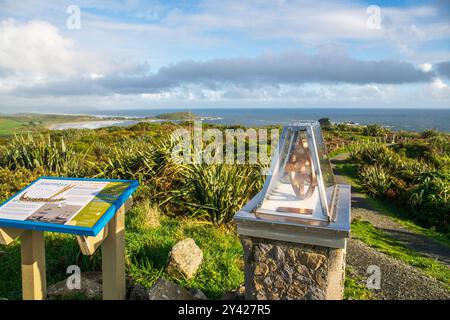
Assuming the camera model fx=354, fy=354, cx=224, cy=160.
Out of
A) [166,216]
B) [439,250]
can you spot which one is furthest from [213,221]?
[439,250]

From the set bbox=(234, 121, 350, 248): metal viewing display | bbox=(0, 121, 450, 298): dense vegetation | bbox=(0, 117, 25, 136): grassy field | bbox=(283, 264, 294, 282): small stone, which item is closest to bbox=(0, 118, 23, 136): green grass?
bbox=(0, 117, 25, 136): grassy field

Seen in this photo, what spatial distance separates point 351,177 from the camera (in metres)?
14.1

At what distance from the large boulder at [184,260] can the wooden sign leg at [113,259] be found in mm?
950

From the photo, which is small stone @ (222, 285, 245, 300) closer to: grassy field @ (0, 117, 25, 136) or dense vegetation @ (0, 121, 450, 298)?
dense vegetation @ (0, 121, 450, 298)

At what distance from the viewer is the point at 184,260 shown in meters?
3.98

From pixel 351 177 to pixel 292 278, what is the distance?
12.2 metres

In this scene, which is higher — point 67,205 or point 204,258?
point 67,205

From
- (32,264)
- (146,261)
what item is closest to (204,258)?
(146,261)

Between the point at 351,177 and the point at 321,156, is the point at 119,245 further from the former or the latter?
the point at 351,177

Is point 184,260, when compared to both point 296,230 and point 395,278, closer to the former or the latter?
point 296,230

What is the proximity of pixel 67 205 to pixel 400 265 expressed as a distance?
519cm

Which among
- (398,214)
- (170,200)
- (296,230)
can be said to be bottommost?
(398,214)

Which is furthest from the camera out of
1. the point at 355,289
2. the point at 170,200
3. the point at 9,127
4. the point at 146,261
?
the point at 9,127

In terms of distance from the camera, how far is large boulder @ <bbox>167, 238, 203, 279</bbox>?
155 inches
